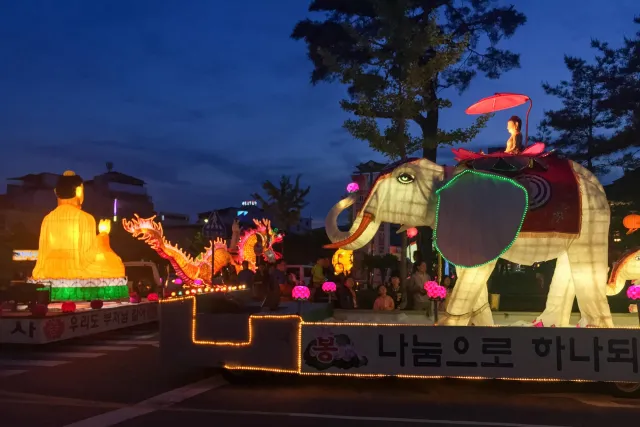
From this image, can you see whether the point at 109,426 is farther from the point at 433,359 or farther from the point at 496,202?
the point at 496,202

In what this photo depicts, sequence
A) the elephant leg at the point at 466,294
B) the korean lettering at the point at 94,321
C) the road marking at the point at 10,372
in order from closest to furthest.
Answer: the elephant leg at the point at 466,294, the road marking at the point at 10,372, the korean lettering at the point at 94,321

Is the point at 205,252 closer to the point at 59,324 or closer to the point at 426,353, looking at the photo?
the point at 59,324

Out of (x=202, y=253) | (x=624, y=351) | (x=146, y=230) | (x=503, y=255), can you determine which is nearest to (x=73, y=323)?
(x=146, y=230)

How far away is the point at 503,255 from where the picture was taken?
790 cm

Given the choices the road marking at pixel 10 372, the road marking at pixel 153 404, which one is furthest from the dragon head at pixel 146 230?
the road marking at pixel 153 404

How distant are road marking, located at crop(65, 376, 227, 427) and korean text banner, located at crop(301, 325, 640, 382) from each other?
4.58 ft

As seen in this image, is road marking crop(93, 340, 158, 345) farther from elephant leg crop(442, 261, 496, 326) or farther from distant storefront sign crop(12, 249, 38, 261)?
distant storefront sign crop(12, 249, 38, 261)

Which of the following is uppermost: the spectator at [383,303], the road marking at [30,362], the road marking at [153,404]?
the spectator at [383,303]

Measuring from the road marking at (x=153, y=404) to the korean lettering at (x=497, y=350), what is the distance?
3.36 meters

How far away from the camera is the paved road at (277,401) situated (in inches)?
247

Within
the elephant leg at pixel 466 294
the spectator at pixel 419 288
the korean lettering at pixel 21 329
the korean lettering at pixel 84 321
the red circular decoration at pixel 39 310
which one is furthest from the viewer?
the korean lettering at pixel 84 321

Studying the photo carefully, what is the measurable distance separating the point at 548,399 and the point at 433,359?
136cm

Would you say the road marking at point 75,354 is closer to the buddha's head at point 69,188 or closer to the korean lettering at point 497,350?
the buddha's head at point 69,188

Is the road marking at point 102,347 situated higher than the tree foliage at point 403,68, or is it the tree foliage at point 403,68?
the tree foliage at point 403,68
